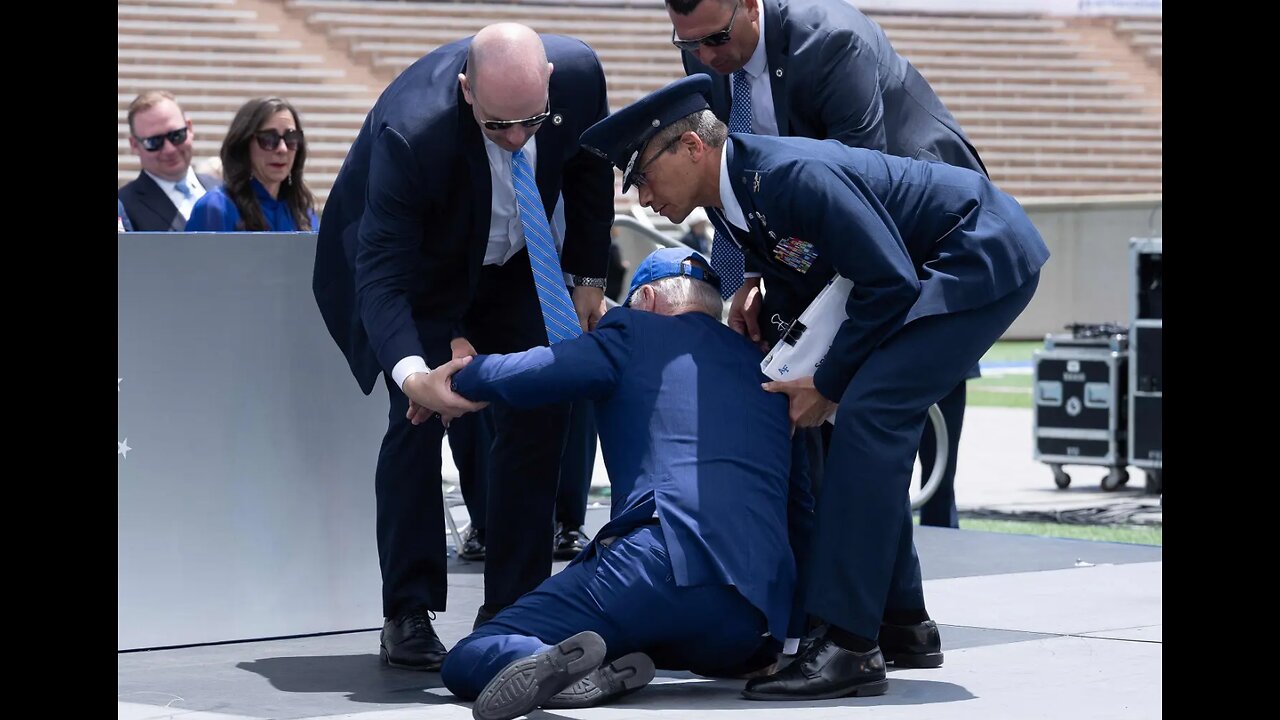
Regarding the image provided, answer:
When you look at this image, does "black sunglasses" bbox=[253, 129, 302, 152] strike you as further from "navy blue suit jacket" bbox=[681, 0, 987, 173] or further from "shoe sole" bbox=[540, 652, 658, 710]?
"shoe sole" bbox=[540, 652, 658, 710]

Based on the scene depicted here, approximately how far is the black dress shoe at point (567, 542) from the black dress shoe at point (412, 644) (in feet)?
5.44

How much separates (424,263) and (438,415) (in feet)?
A: 1.12

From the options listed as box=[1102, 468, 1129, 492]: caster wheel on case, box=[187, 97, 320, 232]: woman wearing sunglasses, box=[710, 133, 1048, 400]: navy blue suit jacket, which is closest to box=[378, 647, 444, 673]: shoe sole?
box=[710, 133, 1048, 400]: navy blue suit jacket

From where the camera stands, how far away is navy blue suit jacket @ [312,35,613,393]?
4.02 metres

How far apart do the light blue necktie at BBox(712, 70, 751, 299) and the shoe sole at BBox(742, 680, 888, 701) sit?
3.56 feet

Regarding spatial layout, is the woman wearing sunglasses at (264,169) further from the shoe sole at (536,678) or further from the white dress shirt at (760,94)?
the shoe sole at (536,678)

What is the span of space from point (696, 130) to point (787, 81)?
74 centimetres

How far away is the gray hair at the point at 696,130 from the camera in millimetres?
3729

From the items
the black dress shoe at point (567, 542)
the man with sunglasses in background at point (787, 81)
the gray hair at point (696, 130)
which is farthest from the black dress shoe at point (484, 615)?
the black dress shoe at point (567, 542)

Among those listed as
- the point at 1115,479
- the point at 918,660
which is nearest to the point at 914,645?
the point at 918,660

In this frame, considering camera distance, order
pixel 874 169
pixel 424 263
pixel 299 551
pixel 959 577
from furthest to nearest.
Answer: pixel 959 577, pixel 299 551, pixel 424 263, pixel 874 169
